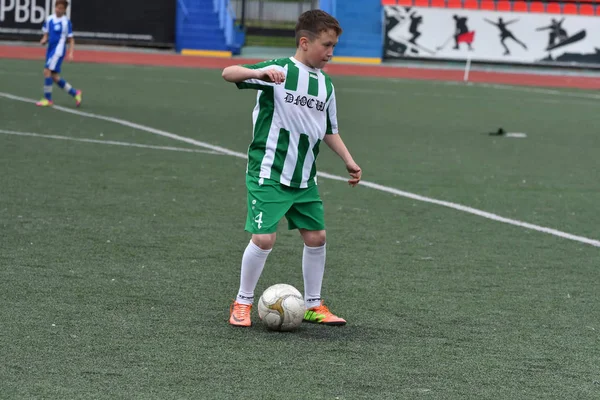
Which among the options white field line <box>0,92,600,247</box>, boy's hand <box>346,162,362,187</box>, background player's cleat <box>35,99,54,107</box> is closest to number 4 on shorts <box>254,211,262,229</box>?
boy's hand <box>346,162,362,187</box>

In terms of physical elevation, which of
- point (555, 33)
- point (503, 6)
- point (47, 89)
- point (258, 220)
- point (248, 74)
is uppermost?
Answer: point (503, 6)

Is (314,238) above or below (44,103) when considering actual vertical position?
above

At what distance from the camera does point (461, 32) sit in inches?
1252

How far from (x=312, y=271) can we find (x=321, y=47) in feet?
3.80

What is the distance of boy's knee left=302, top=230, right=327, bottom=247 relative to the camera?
18.2ft

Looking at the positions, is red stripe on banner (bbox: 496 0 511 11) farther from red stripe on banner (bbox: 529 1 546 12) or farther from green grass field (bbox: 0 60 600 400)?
green grass field (bbox: 0 60 600 400)

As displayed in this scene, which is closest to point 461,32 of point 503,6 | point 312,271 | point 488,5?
point 488,5

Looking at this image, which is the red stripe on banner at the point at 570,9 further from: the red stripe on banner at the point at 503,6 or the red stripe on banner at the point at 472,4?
the red stripe on banner at the point at 472,4

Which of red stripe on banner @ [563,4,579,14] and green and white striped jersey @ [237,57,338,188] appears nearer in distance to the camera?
green and white striped jersey @ [237,57,338,188]

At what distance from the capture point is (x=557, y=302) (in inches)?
241

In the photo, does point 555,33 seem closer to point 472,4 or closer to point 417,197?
point 472,4

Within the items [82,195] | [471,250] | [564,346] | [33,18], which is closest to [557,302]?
[564,346]

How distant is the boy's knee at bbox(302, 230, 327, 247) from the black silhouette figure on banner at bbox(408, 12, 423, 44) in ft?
88.1

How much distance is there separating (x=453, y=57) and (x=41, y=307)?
89.9ft
